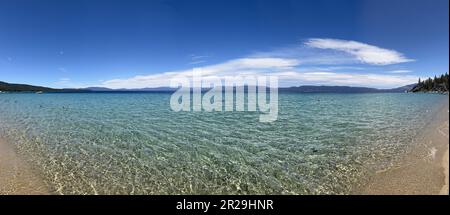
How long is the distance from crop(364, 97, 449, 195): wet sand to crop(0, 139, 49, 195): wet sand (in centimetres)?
1033

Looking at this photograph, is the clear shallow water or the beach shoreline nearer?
the beach shoreline

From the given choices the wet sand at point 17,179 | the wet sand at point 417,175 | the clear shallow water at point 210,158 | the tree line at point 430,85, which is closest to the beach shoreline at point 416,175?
the wet sand at point 417,175

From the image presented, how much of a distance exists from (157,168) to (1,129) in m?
17.5

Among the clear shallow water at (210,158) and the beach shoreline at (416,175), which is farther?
the clear shallow water at (210,158)

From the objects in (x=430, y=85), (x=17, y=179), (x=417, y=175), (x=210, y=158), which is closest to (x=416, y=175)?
(x=417, y=175)

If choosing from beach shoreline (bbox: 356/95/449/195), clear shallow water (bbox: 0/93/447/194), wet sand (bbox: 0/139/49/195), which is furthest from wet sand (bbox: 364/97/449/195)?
wet sand (bbox: 0/139/49/195)

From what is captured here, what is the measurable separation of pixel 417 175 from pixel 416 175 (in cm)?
3

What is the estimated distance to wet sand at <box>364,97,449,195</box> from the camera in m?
8.76

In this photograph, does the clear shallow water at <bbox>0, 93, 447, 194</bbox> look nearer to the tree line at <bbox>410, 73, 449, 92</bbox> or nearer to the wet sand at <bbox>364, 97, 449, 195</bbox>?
the wet sand at <bbox>364, 97, 449, 195</bbox>

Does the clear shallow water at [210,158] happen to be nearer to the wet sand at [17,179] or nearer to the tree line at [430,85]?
the wet sand at [17,179]

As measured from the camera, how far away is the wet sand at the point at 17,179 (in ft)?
29.0

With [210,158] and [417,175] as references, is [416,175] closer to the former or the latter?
[417,175]
